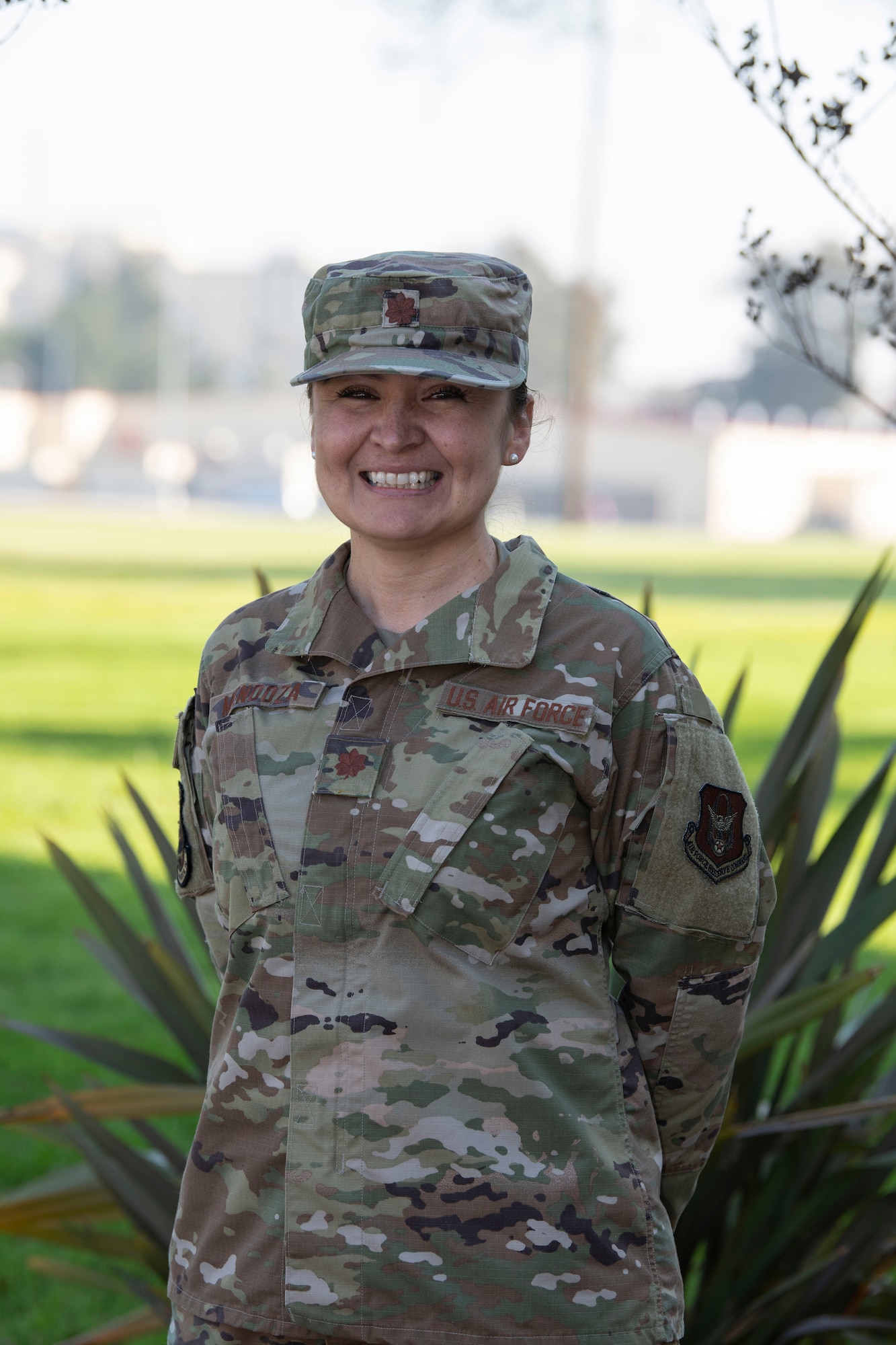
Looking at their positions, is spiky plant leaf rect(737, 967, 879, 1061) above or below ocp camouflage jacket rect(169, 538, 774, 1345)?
below

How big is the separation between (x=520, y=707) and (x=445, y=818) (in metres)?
0.16

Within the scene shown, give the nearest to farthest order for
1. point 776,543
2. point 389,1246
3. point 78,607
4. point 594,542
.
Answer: point 389,1246
point 78,607
point 594,542
point 776,543

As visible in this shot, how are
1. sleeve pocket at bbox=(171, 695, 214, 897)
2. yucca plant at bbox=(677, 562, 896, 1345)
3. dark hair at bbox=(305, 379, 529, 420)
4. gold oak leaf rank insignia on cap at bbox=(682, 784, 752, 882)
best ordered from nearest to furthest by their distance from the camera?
gold oak leaf rank insignia on cap at bbox=(682, 784, 752, 882) < dark hair at bbox=(305, 379, 529, 420) < sleeve pocket at bbox=(171, 695, 214, 897) < yucca plant at bbox=(677, 562, 896, 1345)

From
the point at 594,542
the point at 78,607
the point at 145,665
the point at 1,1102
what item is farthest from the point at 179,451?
the point at 1,1102

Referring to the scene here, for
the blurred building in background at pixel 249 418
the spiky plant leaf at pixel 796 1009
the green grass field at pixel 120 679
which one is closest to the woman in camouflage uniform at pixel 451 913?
the spiky plant leaf at pixel 796 1009

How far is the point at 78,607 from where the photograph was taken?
19.4m

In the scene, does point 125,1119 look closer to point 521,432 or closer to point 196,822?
point 196,822

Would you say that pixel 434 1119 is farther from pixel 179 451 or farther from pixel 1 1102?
pixel 179 451

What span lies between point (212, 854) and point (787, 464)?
5356 cm

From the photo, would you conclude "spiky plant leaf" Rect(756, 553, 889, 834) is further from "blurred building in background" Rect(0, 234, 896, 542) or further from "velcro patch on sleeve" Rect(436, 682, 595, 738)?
"blurred building in background" Rect(0, 234, 896, 542)

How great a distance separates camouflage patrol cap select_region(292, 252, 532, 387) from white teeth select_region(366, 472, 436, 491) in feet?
0.41

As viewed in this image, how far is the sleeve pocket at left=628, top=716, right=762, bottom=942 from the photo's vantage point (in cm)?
168

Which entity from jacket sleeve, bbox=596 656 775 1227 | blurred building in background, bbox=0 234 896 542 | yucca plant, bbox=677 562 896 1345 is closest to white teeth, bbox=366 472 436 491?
jacket sleeve, bbox=596 656 775 1227

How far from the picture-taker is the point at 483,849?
164 centimetres
